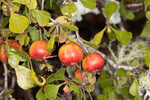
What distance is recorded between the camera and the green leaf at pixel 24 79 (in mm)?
832

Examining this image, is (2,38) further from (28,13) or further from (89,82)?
(89,82)

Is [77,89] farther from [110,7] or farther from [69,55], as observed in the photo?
[110,7]

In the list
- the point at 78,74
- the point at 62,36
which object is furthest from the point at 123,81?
the point at 62,36

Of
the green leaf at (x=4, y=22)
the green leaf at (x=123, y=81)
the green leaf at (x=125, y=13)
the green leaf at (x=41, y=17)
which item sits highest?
the green leaf at (x=41, y=17)

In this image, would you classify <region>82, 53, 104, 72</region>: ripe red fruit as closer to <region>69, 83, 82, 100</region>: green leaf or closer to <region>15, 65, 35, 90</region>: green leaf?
<region>69, 83, 82, 100</region>: green leaf

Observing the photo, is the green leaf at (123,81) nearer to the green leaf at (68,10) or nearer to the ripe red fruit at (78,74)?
the ripe red fruit at (78,74)

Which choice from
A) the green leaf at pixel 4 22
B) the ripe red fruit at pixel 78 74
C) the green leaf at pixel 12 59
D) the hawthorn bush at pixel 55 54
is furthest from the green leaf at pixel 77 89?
the green leaf at pixel 4 22

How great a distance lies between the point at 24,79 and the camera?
0.84 meters

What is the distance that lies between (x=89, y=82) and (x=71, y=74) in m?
0.10

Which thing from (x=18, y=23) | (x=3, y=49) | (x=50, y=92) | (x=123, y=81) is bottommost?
(x=123, y=81)

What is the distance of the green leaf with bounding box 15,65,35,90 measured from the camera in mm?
832

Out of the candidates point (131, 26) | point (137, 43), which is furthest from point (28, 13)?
point (131, 26)

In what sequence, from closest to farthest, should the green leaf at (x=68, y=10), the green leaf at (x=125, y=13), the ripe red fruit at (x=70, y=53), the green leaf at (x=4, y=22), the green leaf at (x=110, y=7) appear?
the ripe red fruit at (x=70, y=53) < the green leaf at (x=68, y=10) < the green leaf at (x=110, y=7) < the green leaf at (x=4, y=22) < the green leaf at (x=125, y=13)

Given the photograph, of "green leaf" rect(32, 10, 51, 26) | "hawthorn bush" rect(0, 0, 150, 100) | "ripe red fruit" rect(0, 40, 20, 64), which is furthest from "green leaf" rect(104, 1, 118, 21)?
"ripe red fruit" rect(0, 40, 20, 64)
